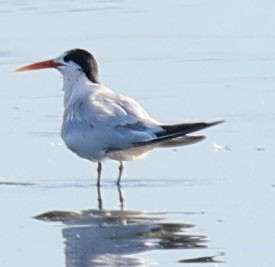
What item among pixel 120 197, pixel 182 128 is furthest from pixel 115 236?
pixel 182 128

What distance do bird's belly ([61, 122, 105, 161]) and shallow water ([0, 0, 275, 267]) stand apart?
179 mm

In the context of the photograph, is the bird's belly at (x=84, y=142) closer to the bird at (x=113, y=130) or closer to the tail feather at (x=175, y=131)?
the bird at (x=113, y=130)

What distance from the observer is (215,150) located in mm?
10242

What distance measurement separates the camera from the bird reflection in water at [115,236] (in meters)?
7.80

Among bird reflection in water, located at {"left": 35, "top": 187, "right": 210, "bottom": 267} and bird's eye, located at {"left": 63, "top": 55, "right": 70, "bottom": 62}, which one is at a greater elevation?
bird's eye, located at {"left": 63, "top": 55, "right": 70, "bottom": 62}

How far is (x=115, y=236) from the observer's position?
8312 millimetres

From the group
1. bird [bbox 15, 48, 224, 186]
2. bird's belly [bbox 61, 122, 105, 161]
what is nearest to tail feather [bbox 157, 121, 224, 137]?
bird [bbox 15, 48, 224, 186]

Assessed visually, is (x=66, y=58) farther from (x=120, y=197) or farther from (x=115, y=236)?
(x=115, y=236)

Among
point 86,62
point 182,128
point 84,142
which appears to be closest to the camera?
point 182,128

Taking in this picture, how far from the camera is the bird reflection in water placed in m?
7.80

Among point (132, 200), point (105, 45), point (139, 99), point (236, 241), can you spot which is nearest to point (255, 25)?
point (105, 45)

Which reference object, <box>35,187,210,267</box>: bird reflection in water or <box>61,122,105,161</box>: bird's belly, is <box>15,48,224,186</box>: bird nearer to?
<box>61,122,105,161</box>: bird's belly

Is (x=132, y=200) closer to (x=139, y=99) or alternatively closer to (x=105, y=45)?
(x=139, y=99)

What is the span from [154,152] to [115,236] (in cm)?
217
